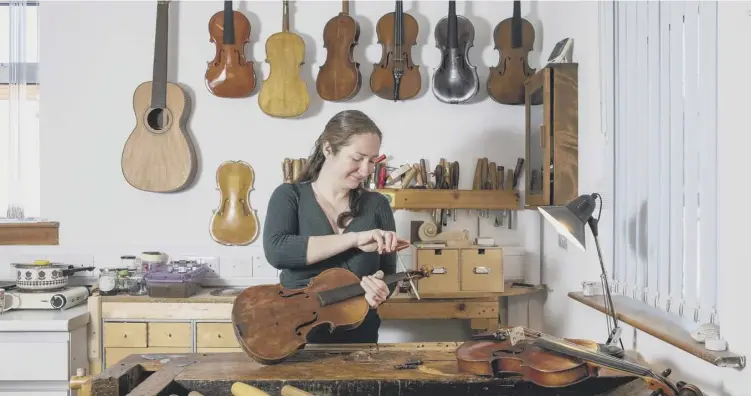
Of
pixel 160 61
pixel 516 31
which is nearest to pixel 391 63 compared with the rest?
pixel 516 31

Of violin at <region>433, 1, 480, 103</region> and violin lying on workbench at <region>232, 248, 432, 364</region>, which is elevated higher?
violin at <region>433, 1, 480, 103</region>

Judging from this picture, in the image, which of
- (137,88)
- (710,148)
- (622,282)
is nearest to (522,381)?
(710,148)

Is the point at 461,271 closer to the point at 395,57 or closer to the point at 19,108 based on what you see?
the point at 395,57

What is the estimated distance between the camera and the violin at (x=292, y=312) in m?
1.66

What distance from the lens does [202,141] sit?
3590 mm

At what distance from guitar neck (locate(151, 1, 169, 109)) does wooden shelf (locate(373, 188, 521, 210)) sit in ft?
4.36

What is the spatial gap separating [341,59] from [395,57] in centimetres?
30

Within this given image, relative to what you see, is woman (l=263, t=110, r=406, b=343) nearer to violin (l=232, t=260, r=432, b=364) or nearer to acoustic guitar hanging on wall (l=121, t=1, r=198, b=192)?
violin (l=232, t=260, r=432, b=364)

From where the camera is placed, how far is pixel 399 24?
3443 millimetres

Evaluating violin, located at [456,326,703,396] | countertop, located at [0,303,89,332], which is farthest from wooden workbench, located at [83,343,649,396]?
countertop, located at [0,303,89,332]

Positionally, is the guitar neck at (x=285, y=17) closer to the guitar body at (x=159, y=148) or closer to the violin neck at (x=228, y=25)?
Result: the violin neck at (x=228, y=25)

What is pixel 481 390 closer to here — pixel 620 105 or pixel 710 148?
pixel 710 148

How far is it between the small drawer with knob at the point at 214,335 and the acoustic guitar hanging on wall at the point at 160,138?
863mm

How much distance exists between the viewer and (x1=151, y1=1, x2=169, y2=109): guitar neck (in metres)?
3.46
